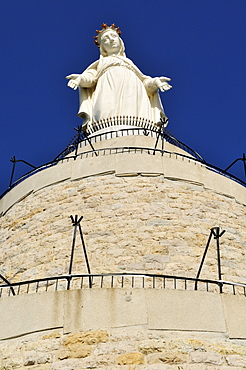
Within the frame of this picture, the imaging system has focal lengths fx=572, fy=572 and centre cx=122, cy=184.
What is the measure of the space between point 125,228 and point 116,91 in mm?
8034

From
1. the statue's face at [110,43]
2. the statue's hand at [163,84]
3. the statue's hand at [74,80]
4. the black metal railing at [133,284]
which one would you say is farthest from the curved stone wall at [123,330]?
the statue's face at [110,43]

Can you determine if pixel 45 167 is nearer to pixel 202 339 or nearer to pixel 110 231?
pixel 110 231

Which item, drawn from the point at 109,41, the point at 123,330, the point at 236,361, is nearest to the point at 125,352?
the point at 123,330

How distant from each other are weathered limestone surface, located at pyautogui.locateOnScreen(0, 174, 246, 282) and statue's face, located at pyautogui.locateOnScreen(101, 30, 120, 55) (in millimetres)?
9226

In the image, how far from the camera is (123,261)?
1138 centimetres

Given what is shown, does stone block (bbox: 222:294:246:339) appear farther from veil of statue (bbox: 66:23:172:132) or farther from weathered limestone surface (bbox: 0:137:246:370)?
veil of statue (bbox: 66:23:172:132)

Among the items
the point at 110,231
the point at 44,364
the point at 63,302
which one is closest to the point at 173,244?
the point at 110,231

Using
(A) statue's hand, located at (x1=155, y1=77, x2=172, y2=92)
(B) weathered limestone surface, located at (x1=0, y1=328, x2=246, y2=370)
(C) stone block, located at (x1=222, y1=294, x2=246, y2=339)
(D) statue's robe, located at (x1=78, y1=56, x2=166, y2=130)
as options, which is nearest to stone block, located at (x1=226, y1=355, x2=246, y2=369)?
(B) weathered limestone surface, located at (x1=0, y1=328, x2=246, y2=370)

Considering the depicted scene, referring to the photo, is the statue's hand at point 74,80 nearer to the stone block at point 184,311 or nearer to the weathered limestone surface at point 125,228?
the weathered limestone surface at point 125,228

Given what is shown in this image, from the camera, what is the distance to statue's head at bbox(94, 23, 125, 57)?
21531 millimetres

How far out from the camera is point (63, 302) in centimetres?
935

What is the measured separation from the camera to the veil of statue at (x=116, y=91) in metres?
18.4

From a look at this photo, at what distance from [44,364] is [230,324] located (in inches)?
121

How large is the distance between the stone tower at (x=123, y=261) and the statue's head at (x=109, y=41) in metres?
4.76
